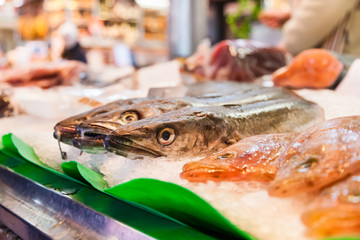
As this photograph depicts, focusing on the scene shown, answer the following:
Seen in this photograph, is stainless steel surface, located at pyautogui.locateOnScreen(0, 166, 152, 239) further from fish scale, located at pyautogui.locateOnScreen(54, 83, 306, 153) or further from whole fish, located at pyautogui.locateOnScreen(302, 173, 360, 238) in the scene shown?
whole fish, located at pyautogui.locateOnScreen(302, 173, 360, 238)

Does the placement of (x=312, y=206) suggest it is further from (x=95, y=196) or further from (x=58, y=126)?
(x=58, y=126)

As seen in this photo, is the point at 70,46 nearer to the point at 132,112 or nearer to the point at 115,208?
the point at 132,112

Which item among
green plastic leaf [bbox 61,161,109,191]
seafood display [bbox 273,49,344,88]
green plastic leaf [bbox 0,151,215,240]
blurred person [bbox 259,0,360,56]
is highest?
blurred person [bbox 259,0,360,56]

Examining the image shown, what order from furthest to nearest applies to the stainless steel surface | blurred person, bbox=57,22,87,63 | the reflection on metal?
blurred person, bbox=57,22,87,63
the reflection on metal
the stainless steel surface

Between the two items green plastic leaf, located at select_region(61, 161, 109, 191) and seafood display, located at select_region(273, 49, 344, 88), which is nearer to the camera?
green plastic leaf, located at select_region(61, 161, 109, 191)

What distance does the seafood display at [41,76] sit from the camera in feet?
7.95

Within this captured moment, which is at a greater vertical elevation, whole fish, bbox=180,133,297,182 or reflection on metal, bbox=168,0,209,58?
reflection on metal, bbox=168,0,209,58

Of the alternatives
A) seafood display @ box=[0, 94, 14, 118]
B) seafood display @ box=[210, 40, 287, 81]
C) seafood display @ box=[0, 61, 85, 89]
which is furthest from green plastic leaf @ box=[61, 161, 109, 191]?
seafood display @ box=[0, 61, 85, 89]

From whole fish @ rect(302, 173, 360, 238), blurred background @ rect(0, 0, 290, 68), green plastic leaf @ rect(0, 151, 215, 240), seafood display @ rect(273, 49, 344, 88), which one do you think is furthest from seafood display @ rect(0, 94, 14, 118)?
blurred background @ rect(0, 0, 290, 68)

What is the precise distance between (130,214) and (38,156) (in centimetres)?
58

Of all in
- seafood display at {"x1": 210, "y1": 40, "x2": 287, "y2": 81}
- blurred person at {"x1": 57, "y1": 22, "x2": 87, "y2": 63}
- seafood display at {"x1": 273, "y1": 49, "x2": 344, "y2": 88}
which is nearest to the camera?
seafood display at {"x1": 273, "y1": 49, "x2": 344, "y2": 88}

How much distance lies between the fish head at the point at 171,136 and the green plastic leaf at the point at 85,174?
0.13 metres

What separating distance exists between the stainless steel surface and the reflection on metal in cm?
255

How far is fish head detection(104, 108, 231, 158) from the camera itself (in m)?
0.78
